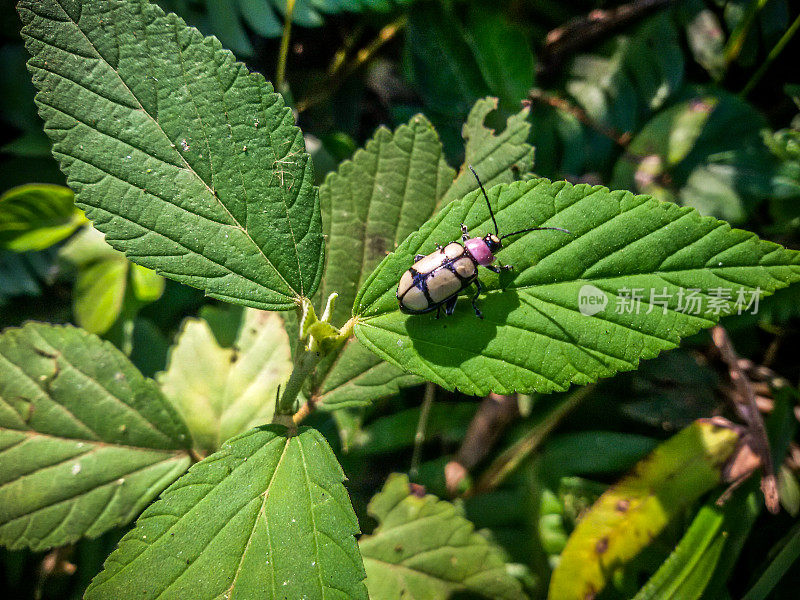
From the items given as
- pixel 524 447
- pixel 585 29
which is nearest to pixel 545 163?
pixel 585 29

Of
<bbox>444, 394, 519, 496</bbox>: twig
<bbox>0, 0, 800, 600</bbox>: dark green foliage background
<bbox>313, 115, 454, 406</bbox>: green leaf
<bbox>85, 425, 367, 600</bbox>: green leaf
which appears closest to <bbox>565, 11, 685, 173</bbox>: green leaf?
<bbox>0, 0, 800, 600</bbox>: dark green foliage background

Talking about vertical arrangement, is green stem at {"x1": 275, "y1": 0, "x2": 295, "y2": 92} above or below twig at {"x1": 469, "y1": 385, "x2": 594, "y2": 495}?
above

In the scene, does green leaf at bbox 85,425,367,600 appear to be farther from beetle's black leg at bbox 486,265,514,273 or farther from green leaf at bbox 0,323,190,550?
beetle's black leg at bbox 486,265,514,273

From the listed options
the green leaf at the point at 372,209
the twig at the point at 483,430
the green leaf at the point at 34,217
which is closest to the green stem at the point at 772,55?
the green leaf at the point at 372,209

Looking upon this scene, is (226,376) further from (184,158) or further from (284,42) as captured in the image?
(284,42)

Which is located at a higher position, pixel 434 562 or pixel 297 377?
pixel 297 377

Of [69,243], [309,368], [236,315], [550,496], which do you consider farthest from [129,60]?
[550,496]

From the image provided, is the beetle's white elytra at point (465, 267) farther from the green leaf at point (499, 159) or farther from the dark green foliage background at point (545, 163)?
the dark green foliage background at point (545, 163)
